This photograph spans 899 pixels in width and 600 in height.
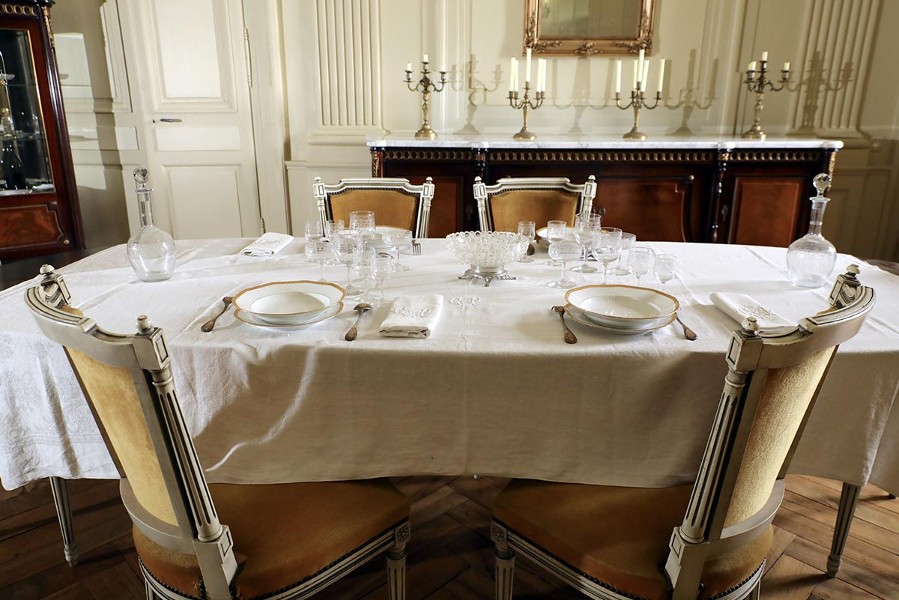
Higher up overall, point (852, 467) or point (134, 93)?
point (134, 93)

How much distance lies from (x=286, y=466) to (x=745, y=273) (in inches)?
43.1

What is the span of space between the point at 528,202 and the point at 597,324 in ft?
3.51

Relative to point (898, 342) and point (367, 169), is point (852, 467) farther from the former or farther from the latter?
point (367, 169)

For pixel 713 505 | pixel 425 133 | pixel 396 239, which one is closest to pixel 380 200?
pixel 396 239

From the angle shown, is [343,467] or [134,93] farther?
[134,93]

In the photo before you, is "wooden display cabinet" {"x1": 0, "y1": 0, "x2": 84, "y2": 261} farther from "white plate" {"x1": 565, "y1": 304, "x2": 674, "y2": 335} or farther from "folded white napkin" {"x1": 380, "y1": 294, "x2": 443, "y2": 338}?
"white plate" {"x1": 565, "y1": 304, "x2": 674, "y2": 335}

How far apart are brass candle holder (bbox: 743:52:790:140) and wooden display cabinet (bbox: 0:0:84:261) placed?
3.31 meters

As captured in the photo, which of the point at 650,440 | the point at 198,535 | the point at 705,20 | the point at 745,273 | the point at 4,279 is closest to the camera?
the point at 198,535

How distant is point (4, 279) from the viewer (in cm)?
267

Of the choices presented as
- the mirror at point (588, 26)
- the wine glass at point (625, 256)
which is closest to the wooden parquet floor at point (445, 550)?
the wine glass at point (625, 256)

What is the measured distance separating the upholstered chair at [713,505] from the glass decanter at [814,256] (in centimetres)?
34

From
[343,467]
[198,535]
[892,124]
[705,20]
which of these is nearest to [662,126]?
[705,20]

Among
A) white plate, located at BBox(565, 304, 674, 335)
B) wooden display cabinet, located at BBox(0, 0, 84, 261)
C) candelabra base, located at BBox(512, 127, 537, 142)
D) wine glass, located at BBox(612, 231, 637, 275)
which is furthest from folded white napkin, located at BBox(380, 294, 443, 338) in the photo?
wooden display cabinet, located at BBox(0, 0, 84, 261)

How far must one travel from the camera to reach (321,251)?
1380mm
